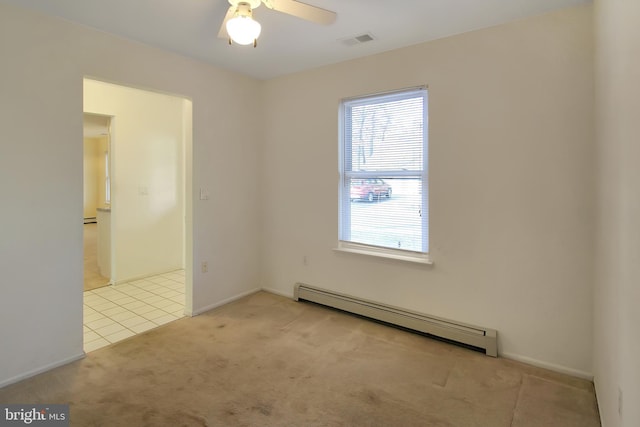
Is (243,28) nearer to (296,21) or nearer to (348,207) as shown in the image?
(296,21)

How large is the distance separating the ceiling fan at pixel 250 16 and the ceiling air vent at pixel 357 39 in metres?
0.85

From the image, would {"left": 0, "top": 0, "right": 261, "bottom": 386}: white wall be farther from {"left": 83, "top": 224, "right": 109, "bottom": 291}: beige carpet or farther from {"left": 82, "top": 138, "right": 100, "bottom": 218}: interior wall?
{"left": 82, "top": 138, "right": 100, "bottom": 218}: interior wall

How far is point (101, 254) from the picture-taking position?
4777 mm

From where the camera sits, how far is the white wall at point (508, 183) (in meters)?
2.30

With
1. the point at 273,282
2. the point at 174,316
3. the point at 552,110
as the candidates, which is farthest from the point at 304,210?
the point at 552,110

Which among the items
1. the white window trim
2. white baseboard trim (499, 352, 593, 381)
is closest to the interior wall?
the white window trim

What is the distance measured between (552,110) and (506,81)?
39 centimetres

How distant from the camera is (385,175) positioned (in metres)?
3.20

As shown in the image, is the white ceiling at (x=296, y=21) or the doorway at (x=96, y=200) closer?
the white ceiling at (x=296, y=21)

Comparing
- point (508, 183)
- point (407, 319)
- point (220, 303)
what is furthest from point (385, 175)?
point (220, 303)

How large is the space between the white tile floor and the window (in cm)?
204

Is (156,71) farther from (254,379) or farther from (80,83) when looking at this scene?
(254,379)

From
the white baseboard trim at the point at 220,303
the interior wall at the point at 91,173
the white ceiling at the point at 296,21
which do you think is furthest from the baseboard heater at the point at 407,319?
the interior wall at the point at 91,173

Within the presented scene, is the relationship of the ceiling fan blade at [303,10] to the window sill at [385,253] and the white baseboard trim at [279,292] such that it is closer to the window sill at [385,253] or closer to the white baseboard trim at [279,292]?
the window sill at [385,253]
